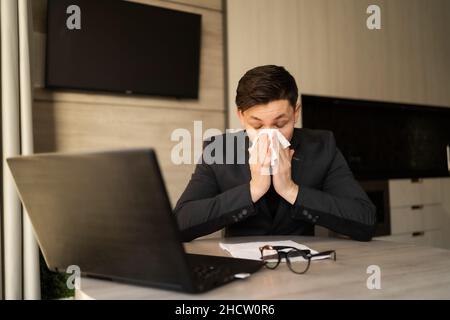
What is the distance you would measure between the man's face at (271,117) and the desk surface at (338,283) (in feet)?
2.06

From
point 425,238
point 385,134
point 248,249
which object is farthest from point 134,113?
point 425,238

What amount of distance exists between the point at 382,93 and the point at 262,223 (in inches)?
97.8

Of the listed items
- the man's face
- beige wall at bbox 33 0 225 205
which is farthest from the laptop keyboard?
beige wall at bbox 33 0 225 205

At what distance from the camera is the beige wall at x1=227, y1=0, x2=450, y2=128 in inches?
110

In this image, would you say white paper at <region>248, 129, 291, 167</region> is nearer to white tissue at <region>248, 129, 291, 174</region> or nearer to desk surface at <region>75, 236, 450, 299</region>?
white tissue at <region>248, 129, 291, 174</region>

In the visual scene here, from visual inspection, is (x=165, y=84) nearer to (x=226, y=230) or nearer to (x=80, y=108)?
(x=80, y=108)

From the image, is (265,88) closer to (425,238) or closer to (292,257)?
(292,257)

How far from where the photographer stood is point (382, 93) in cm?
353

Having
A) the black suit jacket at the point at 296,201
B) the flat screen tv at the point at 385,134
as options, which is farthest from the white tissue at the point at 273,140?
the flat screen tv at the point at 385,134

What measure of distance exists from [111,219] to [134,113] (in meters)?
1.89

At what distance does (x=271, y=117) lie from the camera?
1499 mm

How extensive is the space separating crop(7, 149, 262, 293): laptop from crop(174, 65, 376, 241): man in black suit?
19.2 inches

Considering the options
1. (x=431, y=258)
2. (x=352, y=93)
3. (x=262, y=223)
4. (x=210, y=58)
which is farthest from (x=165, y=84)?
(x=431, y=258)

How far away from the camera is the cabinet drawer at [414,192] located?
3443mm
